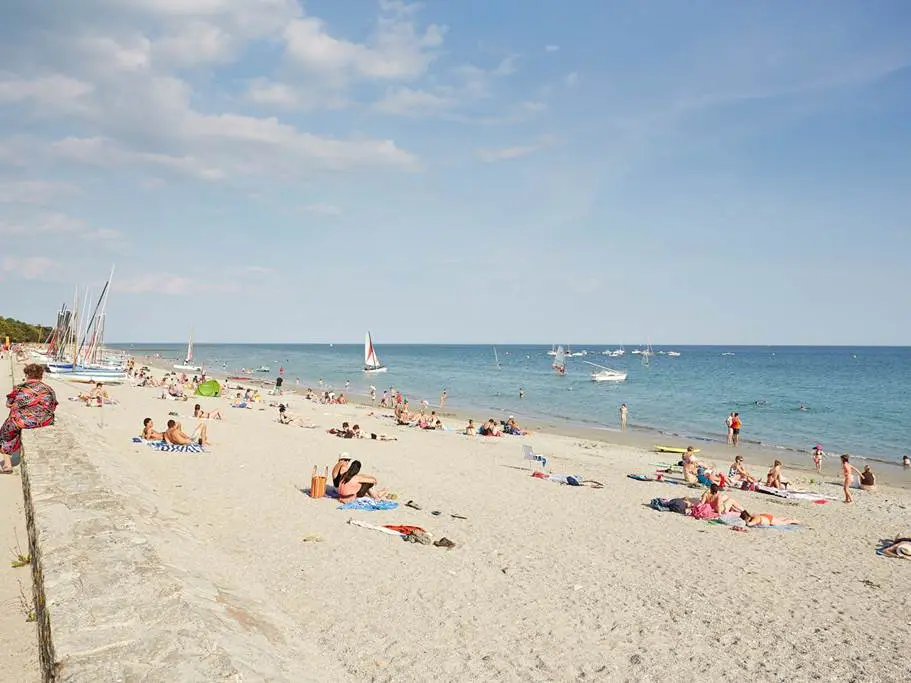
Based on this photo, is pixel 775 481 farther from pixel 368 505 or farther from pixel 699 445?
pixel 368 505

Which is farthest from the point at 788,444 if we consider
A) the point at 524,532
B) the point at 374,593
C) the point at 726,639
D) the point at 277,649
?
the point at 277,649

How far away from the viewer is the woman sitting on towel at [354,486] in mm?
12133

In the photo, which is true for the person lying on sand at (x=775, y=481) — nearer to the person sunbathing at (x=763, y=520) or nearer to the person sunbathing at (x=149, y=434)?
the person sunbathing at (x=763, y=520)

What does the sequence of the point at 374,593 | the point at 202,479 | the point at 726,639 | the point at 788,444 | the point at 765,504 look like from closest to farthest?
the point at 726,639 < the point at 374,593 < the point at 202,479 < the point at 765,504 < the point at 788,444

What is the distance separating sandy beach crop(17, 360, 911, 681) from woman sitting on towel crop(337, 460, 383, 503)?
0.39 m

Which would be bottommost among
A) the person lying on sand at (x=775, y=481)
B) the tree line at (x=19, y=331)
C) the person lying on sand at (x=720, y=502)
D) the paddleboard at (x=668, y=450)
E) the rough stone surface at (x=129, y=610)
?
the paddleboard at (x=668, y=450)

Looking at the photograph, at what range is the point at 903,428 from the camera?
3500cm

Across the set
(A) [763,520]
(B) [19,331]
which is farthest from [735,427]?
(B) [19,331]

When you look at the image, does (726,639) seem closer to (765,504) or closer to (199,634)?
(199,634)

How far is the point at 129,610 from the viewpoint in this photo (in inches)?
158

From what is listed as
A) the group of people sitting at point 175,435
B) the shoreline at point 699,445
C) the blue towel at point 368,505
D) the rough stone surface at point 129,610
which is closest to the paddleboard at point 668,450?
the shoreline at point 699,445

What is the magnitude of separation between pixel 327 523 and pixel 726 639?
651 centimetres

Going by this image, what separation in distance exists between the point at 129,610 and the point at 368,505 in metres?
7.91

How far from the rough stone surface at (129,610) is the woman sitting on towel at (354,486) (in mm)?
5165
